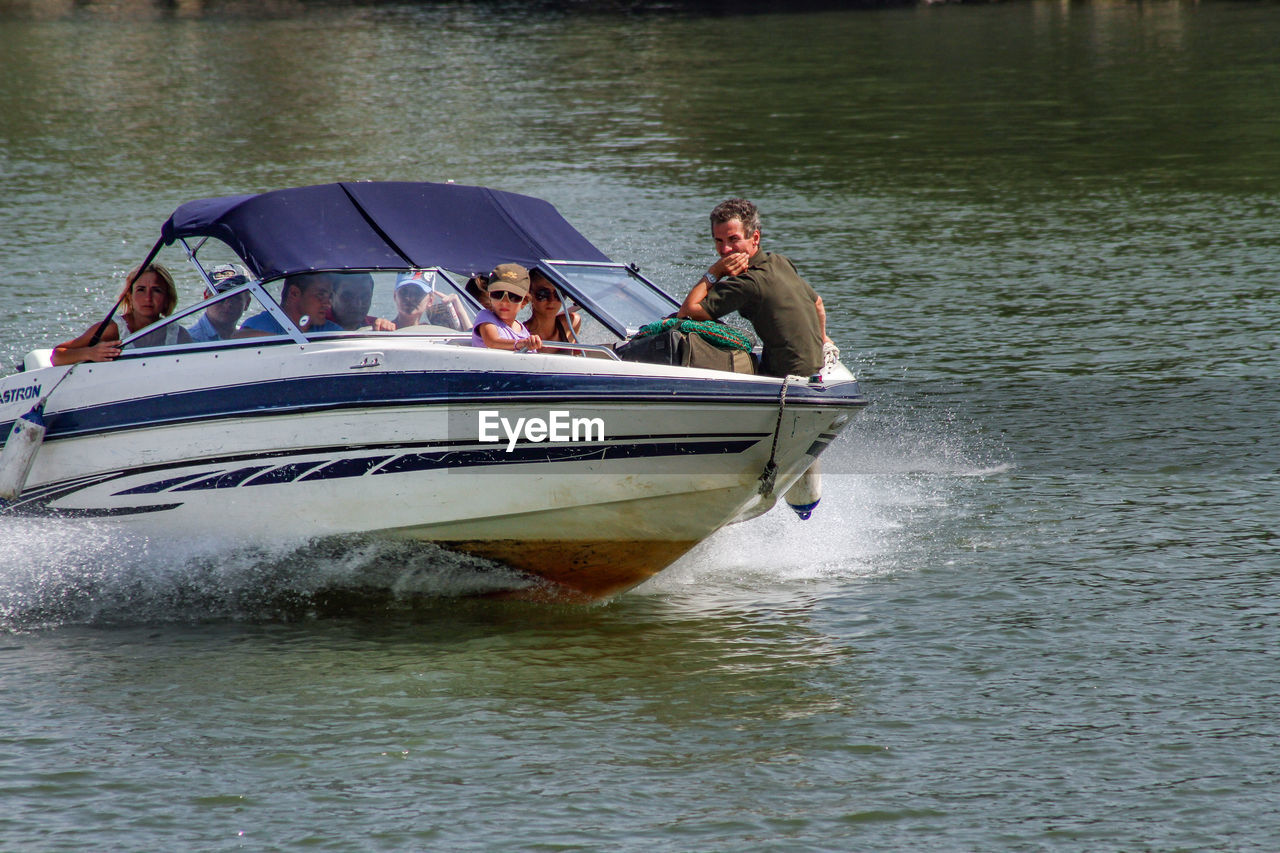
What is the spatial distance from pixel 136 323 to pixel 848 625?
14.1 ft

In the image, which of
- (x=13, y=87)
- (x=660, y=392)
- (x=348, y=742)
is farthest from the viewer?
(x=13, y=87)

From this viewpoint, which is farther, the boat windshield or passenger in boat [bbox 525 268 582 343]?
passenger in boat [bbox 525 268 582 343]

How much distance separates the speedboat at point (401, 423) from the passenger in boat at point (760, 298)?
0.20 m

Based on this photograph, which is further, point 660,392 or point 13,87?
point 13,87

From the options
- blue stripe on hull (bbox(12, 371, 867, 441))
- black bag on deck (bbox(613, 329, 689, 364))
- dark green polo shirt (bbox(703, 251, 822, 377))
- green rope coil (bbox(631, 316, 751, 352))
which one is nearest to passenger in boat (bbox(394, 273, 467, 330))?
blue stripe on hull (bbox(12, 371, 867, 441))

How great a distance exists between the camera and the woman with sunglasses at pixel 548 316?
8.23 metres

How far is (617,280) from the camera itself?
895cm

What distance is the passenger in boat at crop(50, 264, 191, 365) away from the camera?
8234 millimetres

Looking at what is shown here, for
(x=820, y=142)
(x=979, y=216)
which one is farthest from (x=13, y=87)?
(x=979, y=216)

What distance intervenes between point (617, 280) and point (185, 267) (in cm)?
1012

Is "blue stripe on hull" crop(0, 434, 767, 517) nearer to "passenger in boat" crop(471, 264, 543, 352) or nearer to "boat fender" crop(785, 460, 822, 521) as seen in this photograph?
"passenger in boat" crop(471, 264, 543, 352)

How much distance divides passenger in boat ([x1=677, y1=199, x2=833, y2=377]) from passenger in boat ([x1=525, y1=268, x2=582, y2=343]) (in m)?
0.79

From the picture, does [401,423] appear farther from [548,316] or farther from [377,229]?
[377,229]

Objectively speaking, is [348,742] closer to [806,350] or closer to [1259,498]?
[806,350]
